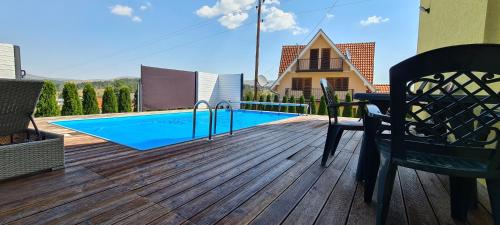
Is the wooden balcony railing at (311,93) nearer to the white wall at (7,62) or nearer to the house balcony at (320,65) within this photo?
the house balcony at (320,65)

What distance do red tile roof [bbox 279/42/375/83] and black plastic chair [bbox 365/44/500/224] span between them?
42.5ft

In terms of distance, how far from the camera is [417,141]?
4.40ft

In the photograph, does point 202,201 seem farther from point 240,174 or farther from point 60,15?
point 60,15

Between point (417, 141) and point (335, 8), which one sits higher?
point (335, 8)

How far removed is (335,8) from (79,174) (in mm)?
11939

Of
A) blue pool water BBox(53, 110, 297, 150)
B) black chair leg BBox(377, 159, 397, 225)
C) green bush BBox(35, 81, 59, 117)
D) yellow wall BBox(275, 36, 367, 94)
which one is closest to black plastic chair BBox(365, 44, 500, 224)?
black chair leg BBox(377, 159, 397, 225)

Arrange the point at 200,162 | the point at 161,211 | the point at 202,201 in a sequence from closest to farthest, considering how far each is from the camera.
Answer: the point at 161,211 < the point at 202,201 < the point at 200,162

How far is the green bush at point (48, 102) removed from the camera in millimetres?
6199

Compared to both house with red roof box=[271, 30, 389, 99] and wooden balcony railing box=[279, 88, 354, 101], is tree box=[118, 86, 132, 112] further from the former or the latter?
house with red roof box=[271, 30, 389, 99]

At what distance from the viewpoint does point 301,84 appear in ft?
47.5

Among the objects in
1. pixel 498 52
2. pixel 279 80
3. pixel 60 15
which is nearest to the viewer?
pixel 498 52

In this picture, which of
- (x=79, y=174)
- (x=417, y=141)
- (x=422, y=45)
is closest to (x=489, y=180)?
(x=417, y=141)

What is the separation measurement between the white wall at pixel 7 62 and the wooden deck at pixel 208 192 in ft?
17.1

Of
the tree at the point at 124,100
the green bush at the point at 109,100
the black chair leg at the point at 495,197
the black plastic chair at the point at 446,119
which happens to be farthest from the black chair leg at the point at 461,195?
the tree at the point at 124,100
